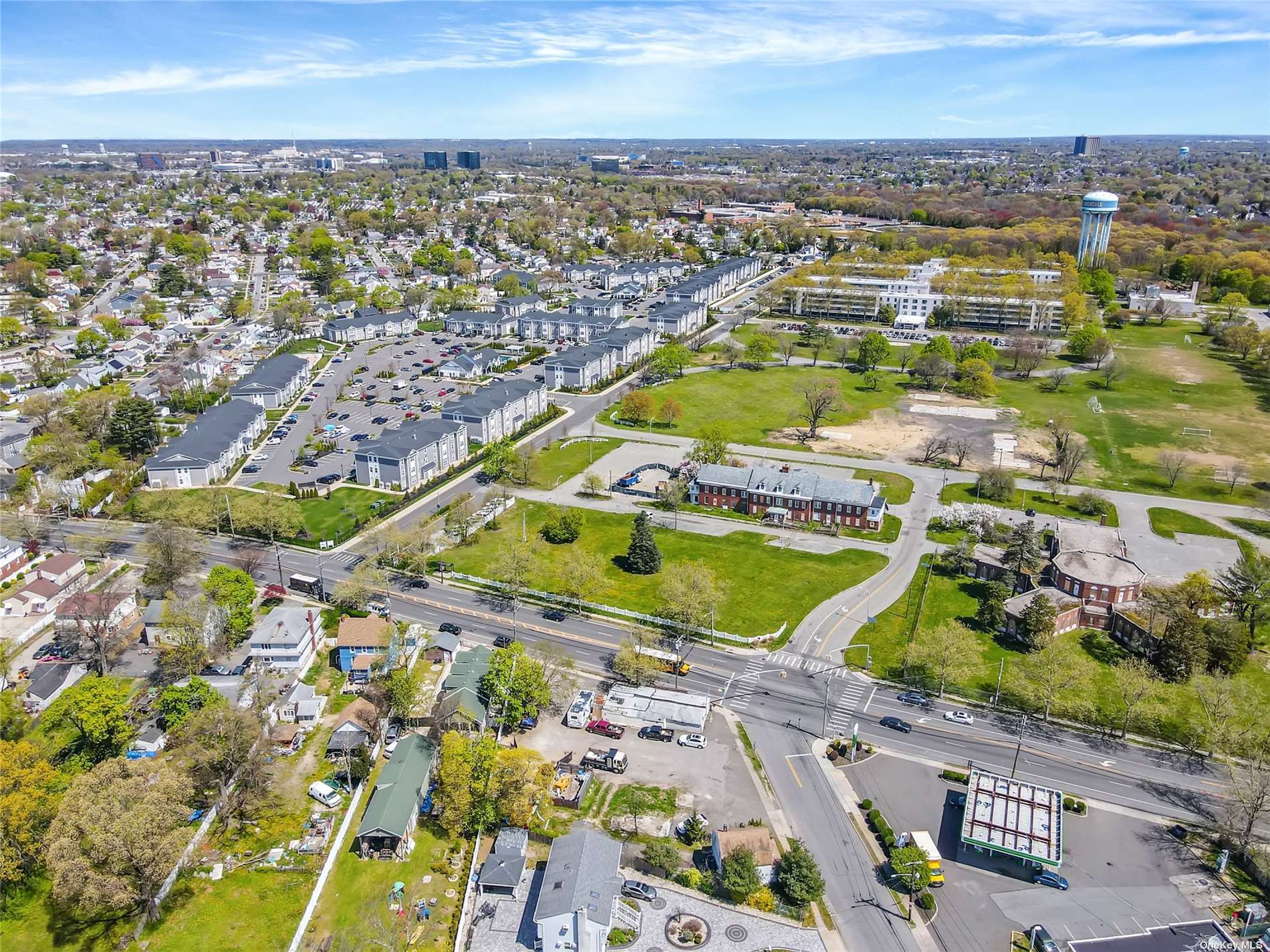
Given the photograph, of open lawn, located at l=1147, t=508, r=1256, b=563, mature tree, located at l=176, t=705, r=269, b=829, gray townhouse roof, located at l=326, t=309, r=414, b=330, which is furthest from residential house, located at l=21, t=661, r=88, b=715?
gray townhouse roof, located at l=326, t=309, r=414, b=330

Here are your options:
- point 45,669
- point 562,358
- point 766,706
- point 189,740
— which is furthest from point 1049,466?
point 45,669

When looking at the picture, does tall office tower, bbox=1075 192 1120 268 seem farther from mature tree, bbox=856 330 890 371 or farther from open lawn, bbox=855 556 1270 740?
open lawn, bbox=855 556 1270 740

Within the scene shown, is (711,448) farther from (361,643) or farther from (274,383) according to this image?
(274,383)

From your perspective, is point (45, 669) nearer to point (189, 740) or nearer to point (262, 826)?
point (189, 740)

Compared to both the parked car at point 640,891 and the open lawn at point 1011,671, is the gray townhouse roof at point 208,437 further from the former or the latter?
the open lawn at point 1011,671

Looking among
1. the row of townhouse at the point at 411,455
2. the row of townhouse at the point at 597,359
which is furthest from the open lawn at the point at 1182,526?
the row of townhouse at the point at 597,359
